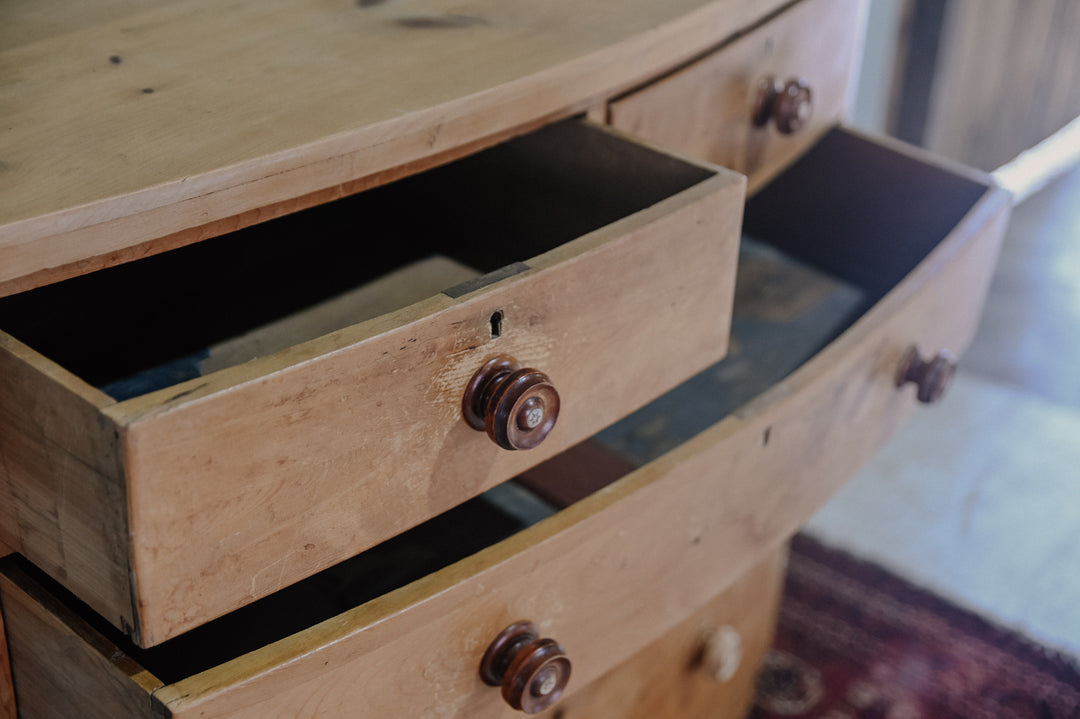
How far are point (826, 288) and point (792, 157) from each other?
0.48 ft

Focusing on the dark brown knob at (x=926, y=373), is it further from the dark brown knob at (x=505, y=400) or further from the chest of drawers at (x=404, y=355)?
the dark brown knob at (x=505, y=400)

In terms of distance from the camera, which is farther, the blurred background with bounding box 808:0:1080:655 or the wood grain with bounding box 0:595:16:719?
the blurred background with bounding box 808:0:1080:655

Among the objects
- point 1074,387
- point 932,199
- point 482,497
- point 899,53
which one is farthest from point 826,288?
point 899,53

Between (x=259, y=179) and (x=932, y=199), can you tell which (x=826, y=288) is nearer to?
(x=932, y=199)

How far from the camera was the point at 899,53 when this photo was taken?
1848mm

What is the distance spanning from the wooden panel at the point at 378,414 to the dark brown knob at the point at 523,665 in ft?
0.24

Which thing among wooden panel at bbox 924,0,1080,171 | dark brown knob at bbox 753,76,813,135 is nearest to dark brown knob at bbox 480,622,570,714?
dark brown knob at bbox 753,76,813,135

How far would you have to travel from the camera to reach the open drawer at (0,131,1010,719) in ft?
1.54

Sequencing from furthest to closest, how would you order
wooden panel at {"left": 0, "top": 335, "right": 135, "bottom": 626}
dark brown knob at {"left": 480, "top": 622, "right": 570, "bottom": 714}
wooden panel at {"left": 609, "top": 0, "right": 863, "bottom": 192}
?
wooden panel at {"left": 609, "top": 0, "right": 863, "bottom": 192}
dark brown knob at {"left": 480, "top": 622, "right": 570, "bottom": 714}
wooden panel at {"left": 0, "top": 335, "right": 135, "bottom": 626}

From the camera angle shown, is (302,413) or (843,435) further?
(843,435)

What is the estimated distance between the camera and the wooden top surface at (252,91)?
0.45 m

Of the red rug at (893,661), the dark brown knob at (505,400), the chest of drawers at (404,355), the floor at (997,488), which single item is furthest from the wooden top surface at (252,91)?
the floor at (997,488)

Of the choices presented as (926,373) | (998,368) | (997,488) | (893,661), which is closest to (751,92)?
(926,373)

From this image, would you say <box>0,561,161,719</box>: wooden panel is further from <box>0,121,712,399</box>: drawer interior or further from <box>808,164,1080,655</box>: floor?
<box>808,164,1080,655</box>: floor
